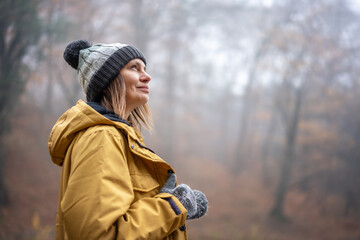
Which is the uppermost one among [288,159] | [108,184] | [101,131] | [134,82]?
[134,82]

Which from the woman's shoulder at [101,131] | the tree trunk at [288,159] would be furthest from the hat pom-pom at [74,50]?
the tree trunk at [288,159]

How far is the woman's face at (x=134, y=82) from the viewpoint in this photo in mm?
1828

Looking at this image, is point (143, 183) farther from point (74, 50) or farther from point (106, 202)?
point (74, 50)

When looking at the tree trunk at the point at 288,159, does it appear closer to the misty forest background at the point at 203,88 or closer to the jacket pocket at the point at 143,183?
the misty forest background at the point at 203,88

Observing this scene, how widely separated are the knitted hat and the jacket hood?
0.59 ft

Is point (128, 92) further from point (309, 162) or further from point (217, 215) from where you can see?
point (309, 162)

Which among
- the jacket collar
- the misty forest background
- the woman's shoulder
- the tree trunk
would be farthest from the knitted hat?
the tree trunk

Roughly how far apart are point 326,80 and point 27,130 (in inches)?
559

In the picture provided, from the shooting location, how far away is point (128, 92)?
183 cm

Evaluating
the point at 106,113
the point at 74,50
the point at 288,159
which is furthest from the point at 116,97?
the point at 288,159

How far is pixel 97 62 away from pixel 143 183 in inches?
35.0

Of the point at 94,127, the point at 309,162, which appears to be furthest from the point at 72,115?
the point at 309,162

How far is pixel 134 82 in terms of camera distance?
183 cm

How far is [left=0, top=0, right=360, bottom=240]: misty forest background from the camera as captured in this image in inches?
320
